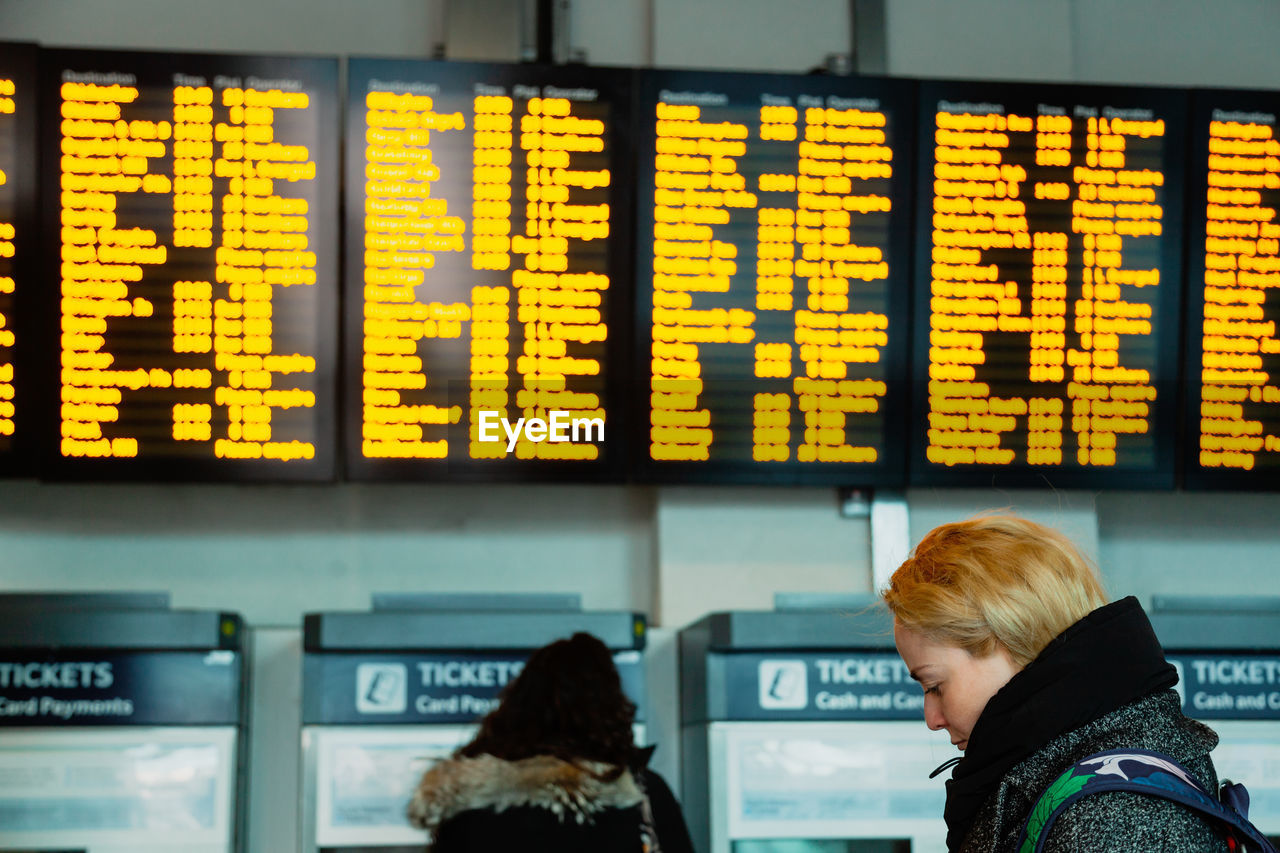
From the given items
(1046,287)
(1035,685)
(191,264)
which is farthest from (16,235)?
(1035,685)

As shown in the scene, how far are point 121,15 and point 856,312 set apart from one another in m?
2.71

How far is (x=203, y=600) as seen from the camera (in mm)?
4230

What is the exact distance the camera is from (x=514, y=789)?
2.30m

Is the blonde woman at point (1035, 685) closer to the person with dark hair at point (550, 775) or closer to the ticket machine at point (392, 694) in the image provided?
the person with dark hair at point (550, 775)

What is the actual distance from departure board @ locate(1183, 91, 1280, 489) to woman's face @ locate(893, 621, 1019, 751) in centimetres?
289

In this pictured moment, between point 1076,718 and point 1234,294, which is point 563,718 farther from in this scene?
point 1234,294

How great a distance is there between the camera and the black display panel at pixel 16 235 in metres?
3.68

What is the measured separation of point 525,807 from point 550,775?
69mm

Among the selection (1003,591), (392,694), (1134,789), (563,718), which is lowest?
(392,694)

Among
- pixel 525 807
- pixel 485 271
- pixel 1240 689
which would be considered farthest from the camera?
pixel 485 271

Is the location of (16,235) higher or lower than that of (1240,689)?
higher

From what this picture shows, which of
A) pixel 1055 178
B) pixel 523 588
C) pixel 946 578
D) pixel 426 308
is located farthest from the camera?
pixel 523 588

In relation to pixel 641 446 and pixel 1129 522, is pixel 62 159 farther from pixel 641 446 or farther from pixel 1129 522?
pixel 1129 522

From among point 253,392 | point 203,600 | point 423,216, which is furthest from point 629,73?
point 203,600
